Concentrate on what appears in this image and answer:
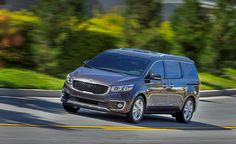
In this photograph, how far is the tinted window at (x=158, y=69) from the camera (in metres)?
16.9

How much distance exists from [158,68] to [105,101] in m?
2.10

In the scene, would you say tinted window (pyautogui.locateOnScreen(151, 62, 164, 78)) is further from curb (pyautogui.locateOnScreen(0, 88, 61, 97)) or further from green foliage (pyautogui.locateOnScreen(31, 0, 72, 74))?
green foliage (pyautogui.locateOnScreen(31, 0, 72, 74))

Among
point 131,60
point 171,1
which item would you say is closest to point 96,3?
point 171,1

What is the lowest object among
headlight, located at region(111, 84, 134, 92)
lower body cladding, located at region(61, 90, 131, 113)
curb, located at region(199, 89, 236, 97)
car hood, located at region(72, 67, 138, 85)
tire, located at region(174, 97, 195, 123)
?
curb, located at region(199, 89, 236, 97)

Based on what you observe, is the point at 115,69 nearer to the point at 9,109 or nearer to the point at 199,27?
the point at 9,109

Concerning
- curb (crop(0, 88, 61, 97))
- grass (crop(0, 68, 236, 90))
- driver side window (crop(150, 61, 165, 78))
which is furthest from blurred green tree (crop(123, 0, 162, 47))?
driver side window (crop(150, 61, 165, 78))

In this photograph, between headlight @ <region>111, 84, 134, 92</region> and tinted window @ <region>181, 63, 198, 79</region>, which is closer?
headlight @ <region>111, 84, 134, 92</region>

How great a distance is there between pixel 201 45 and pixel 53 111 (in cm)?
1508

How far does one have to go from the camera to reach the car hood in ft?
51.2

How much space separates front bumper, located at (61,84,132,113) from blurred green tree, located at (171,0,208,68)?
14895 millimetres

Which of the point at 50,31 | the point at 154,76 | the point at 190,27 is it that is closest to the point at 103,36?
the point at 50,31

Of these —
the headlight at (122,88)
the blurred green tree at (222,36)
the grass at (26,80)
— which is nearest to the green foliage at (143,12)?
the blurred green tree at (222,36)

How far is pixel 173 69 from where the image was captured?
1781 centimetres

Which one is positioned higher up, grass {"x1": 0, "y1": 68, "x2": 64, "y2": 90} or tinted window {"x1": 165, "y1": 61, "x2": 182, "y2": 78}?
tinted window {"x1": 165, "y1": 61, "x2": 182, "y2": 78}
